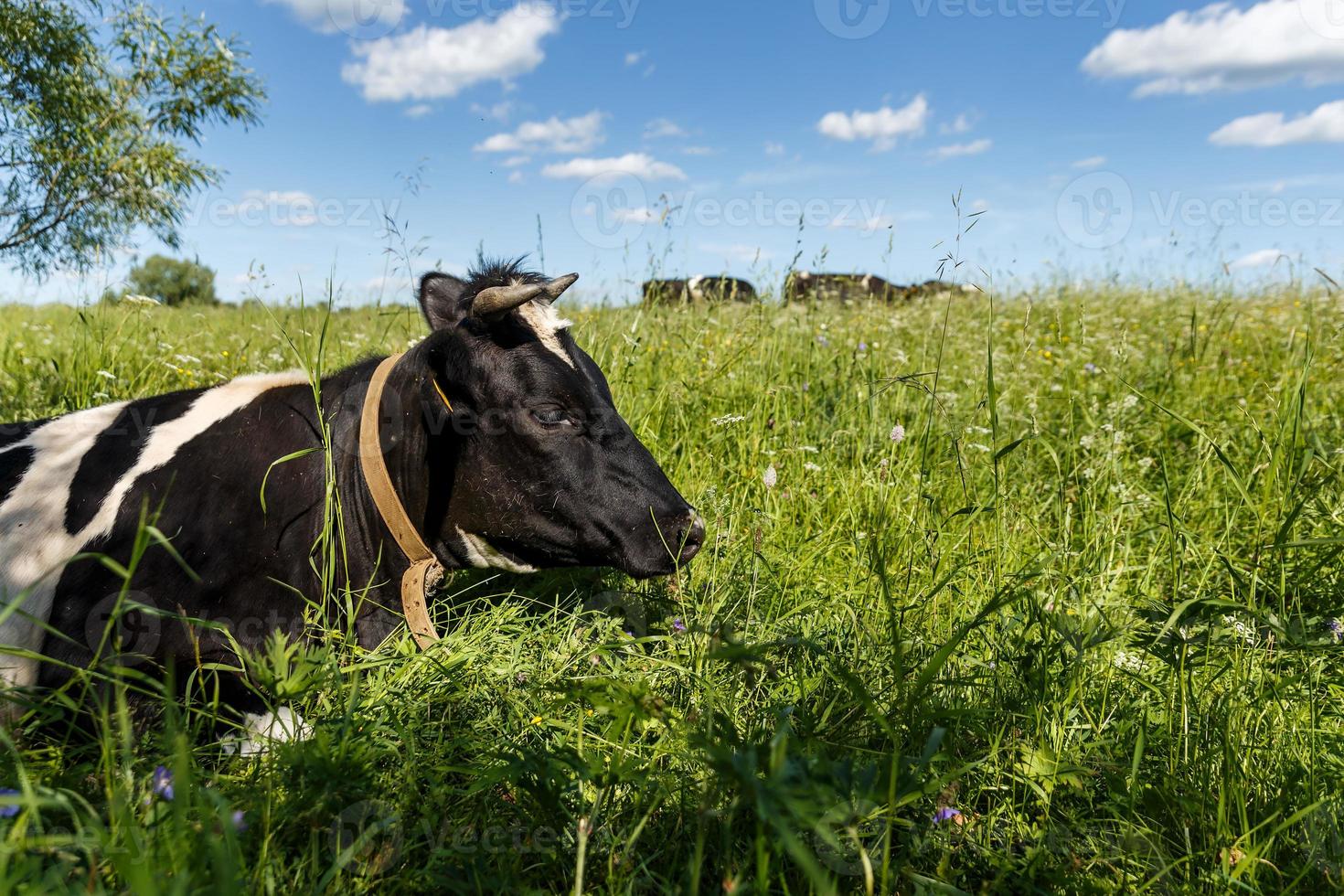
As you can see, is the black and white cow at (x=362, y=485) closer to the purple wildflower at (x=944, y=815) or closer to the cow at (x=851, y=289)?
the purple wildflower at (x=944, y=815)

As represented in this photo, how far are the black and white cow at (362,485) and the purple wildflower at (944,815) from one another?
116 centimetres

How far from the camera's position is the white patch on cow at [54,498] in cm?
260

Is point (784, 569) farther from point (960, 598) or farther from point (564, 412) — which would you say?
point (564, 412)

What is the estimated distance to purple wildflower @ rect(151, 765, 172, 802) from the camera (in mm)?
1503

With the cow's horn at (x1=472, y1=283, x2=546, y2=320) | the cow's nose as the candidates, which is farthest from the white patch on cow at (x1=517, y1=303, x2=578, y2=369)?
the cow's nose

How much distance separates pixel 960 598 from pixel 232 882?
2.59 meters

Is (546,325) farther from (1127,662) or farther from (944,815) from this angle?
(1127,662)

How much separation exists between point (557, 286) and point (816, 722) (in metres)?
1.77

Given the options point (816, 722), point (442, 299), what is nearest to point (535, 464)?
point (442, 299)

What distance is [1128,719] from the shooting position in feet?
7.45

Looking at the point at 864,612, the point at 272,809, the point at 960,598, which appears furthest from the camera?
the point at 960,598

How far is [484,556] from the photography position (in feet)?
9.97

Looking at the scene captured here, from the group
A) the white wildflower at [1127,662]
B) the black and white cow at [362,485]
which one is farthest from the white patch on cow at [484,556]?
the white wildflower at [1127,662]

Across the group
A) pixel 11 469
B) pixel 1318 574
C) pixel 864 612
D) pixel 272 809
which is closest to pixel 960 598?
Result: pixel 864 612
